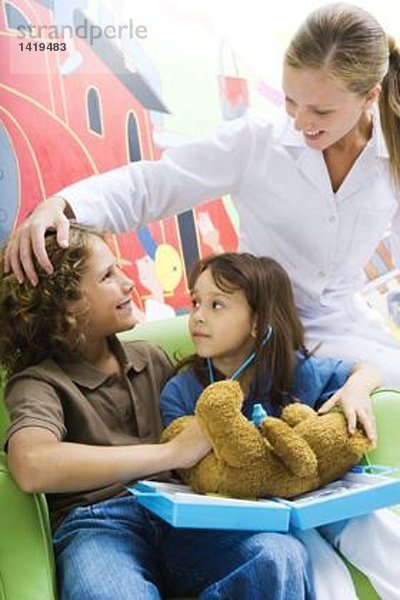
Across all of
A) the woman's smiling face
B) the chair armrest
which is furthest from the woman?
the chair armrest

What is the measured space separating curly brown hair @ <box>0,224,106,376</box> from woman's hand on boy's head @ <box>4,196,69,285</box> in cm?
3

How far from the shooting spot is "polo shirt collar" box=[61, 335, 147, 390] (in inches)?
56.8

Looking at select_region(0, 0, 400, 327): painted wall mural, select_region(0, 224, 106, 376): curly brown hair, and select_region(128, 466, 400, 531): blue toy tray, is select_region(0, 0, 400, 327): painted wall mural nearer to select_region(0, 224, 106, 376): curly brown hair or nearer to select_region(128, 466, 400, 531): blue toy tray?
select_region(0, 224, 106, 376): curly brown hair

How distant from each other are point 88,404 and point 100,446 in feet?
0.25

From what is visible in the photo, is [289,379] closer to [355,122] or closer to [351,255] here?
[351,255]

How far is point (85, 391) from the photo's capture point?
4.74 feet

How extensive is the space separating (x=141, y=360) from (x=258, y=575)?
19.1 inches

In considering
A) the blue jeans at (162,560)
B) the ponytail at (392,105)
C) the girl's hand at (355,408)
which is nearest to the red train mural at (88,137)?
the ponytail at (392,105)

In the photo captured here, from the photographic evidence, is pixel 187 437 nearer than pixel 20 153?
Yes

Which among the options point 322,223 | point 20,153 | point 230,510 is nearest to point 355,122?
point 322,223

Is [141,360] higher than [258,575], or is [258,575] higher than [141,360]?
[141,360]

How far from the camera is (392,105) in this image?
5.37 feet

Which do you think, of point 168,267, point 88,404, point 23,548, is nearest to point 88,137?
point 168,267

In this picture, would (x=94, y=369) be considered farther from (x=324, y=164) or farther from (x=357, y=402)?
(x=324, y=164)
